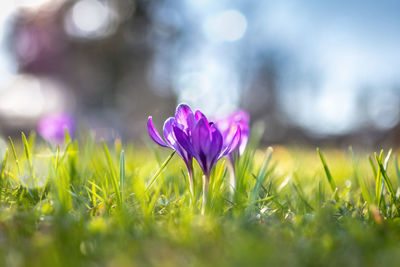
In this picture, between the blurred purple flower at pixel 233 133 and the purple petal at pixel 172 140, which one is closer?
the purple petal at pixel 172 140

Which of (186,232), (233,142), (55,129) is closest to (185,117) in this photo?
(233,142)

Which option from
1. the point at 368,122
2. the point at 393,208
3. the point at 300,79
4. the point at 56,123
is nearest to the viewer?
the point at 393,208

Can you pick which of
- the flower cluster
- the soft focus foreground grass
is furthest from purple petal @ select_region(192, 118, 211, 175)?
the soft focus foreground grass

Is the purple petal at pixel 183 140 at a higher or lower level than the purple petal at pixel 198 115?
lower

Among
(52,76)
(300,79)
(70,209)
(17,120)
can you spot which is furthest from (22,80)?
(70,209)

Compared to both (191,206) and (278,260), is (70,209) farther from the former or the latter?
(278,260)

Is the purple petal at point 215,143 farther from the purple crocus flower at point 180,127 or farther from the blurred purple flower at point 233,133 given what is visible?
the blurred purple flower at point 233,133

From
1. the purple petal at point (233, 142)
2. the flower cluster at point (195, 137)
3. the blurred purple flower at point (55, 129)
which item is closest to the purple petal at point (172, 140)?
the flower cluster at point (195, 137)

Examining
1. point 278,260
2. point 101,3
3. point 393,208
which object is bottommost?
point 393,208

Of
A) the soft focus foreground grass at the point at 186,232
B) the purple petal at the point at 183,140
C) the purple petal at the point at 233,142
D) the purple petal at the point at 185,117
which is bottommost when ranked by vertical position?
the soft focus foreground grass at the point at 186,232
